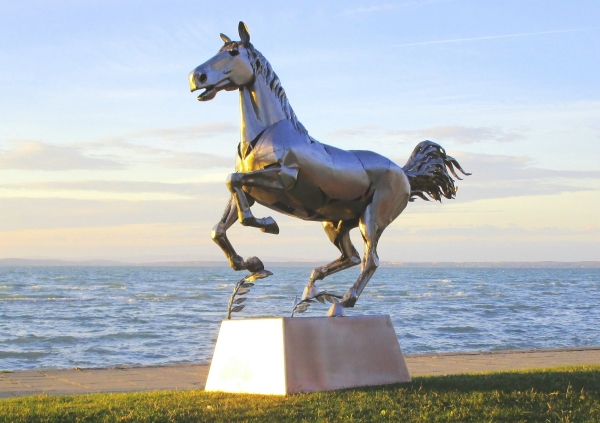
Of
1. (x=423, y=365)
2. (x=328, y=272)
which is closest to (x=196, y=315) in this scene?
(x=423, y=365)

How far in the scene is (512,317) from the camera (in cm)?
3022

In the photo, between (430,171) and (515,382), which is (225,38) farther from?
(515,382)

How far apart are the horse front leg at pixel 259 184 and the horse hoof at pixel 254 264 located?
651mm

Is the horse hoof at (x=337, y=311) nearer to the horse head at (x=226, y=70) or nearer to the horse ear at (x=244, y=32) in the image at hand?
the horse head at (x=226, y=70)

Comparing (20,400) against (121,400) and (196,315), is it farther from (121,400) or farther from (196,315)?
(196,315)

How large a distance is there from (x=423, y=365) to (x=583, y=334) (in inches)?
464

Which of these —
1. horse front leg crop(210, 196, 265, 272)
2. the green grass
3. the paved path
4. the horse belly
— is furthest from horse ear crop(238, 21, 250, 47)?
the paved path

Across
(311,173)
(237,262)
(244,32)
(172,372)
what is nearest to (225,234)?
(237,262)

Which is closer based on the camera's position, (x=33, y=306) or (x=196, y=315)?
(x=196, y=315)

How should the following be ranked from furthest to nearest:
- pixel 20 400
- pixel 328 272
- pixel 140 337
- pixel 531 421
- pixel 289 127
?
pixel 140 337
pixel 328 272
pixel 20 400
pixel 289 127
pixel 531 421

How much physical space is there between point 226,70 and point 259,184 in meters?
1.18

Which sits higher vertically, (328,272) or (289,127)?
(289,127)

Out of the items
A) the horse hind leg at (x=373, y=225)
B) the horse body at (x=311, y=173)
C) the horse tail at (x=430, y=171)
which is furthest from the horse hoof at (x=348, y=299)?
the horse tail at (x=430, y=171)

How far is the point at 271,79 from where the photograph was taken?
8.08m
